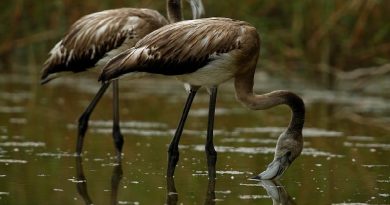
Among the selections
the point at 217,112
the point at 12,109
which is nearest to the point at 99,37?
the point at 12,109

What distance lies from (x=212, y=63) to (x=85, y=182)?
1.51 m

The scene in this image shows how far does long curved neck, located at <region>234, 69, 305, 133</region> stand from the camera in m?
10.3

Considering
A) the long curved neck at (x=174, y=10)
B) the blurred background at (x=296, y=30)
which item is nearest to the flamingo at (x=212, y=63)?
the long curved neck at (x=174, y=10)

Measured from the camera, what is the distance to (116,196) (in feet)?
30.2

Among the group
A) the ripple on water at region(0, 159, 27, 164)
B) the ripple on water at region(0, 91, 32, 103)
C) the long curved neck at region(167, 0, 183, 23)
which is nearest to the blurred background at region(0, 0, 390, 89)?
the ripple on water at region(0, 91, 32, 103)

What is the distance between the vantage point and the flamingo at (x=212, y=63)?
33.3 ft

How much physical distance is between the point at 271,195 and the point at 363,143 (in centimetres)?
397

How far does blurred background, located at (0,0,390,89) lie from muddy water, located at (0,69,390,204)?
0.96 metres

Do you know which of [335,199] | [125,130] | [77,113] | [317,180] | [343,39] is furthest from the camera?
[343,39]

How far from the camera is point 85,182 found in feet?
32.6

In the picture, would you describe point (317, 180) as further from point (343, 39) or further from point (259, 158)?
point (343, 39)

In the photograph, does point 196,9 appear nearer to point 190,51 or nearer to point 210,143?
point 190,51

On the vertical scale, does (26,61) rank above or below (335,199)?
below

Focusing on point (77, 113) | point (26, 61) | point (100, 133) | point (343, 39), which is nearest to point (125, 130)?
point (100, 133)
